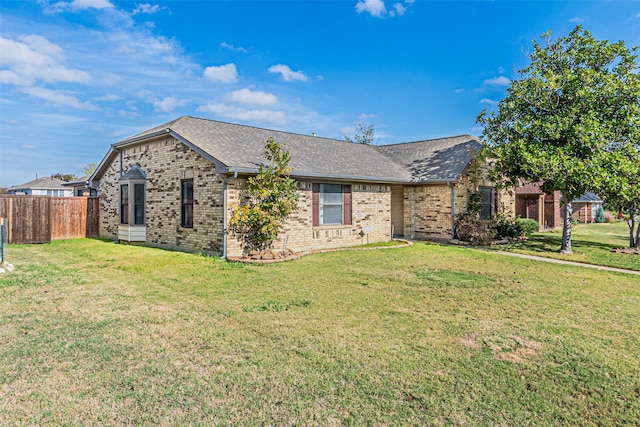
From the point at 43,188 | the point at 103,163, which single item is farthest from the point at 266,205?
the point at 43,188

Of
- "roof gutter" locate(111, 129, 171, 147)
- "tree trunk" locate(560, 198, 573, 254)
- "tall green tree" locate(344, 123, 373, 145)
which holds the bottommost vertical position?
"tree trunk" locate(560, 198, 573, 254)

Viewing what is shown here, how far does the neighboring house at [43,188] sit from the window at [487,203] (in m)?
50.7

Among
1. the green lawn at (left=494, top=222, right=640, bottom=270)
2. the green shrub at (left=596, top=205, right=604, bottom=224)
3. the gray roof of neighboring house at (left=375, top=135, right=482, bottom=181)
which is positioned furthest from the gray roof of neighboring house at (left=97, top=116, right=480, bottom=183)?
the green shrub at (left=596, top=205, right=604, bottom=224)

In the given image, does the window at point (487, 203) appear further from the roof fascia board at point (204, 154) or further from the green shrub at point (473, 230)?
the roof fascia board at point (204, 154)

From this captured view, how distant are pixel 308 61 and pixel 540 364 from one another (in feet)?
69.3

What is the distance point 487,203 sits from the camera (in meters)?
17.9

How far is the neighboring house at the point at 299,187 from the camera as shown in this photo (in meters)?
11.9

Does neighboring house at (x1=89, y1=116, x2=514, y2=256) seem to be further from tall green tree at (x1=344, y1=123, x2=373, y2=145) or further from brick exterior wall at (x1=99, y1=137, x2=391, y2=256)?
tall green tree at (x1=344, y1=123, x2=373, y2=145)

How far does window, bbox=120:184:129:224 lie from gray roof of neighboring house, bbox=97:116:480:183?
6.04ft

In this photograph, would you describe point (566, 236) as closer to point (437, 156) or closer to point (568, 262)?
point (568, 262)

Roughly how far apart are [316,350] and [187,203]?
9.72 metres

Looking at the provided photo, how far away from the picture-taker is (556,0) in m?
13.6

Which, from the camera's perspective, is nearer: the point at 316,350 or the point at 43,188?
the point at 316,350

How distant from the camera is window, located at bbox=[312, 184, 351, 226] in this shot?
13.5 m
